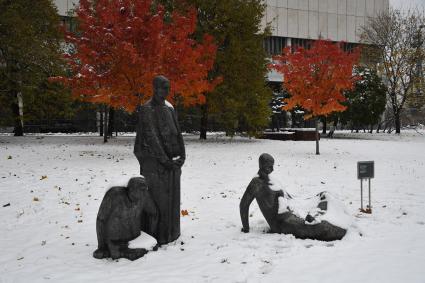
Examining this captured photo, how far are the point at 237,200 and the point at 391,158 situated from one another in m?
10.2

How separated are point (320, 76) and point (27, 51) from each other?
15.3m

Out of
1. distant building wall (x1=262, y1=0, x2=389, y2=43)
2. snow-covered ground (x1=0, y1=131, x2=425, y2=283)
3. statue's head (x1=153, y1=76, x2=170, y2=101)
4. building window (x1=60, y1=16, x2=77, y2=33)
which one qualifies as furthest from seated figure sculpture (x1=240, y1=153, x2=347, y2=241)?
distant building wall (x1=262, y1=0, x2=389, y2=43)

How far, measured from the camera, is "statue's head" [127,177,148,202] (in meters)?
5.17

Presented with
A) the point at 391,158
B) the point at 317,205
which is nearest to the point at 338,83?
the point at 391,158

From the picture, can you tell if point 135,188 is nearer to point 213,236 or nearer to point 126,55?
point 213,236

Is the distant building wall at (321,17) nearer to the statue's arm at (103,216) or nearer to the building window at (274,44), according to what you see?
the building window at (274,44)

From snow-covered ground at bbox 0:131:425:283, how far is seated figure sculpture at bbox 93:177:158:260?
149 mm

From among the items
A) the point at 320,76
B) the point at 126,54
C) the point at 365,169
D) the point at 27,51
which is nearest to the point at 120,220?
the point at 365,169

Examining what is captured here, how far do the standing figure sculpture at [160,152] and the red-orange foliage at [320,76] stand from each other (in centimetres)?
1209

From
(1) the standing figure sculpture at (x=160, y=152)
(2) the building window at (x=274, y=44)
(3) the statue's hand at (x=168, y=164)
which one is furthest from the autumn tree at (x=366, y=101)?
(3) the statue's hand at (x=168, y=164)

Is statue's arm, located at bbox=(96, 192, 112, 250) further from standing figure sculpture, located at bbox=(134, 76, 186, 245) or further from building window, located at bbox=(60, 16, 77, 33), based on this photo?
building window, located at bbox=(60, 16, 77, 33)

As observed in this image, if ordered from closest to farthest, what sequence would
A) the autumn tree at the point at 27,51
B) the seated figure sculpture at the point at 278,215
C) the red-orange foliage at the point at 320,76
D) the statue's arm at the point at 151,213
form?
the statue's arm at the point at 151,213 → the seated figure sculpture at the point at 278,215 → the red-orange foliage at the point at 320,76 → the autumn tree at the point at 27,51

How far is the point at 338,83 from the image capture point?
16297 mm

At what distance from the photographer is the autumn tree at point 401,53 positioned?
106 ft
